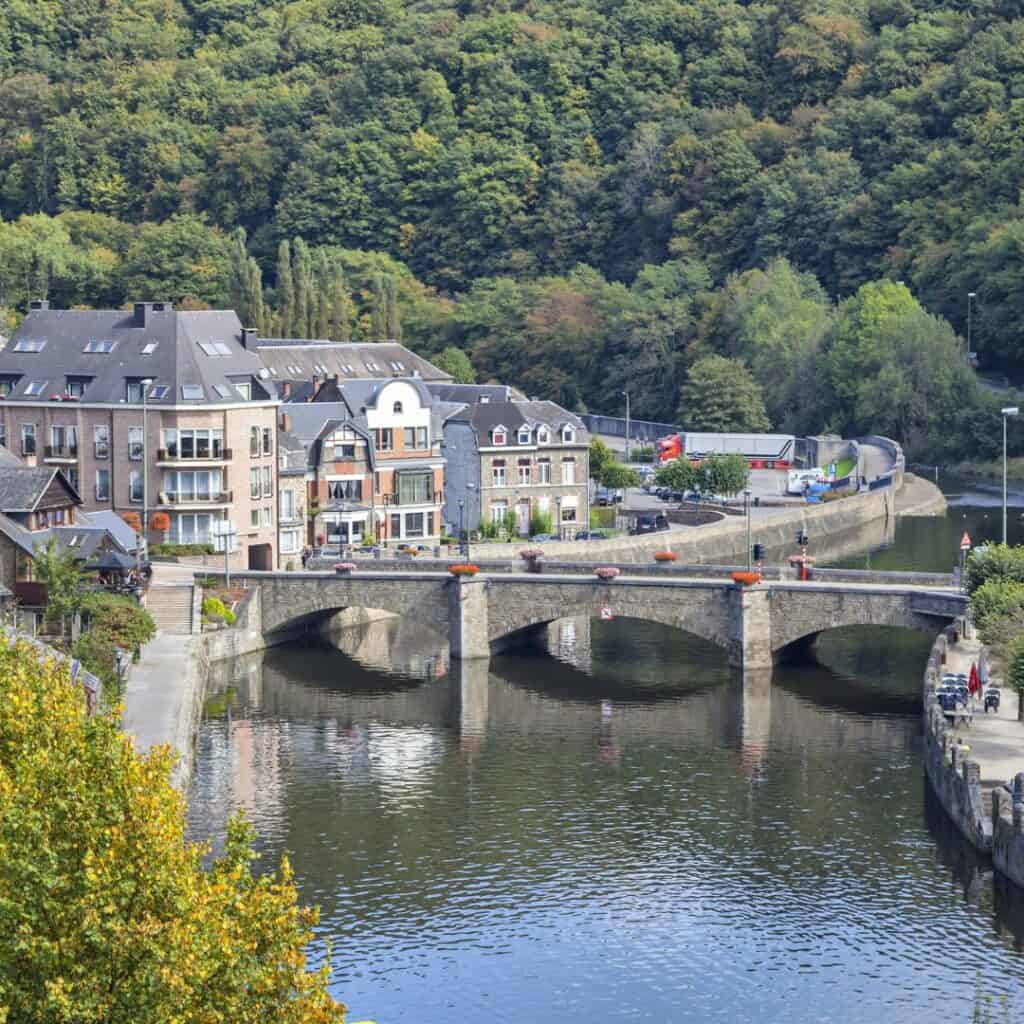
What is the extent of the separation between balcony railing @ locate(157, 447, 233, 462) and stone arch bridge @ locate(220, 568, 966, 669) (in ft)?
26.3

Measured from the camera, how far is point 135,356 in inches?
4281

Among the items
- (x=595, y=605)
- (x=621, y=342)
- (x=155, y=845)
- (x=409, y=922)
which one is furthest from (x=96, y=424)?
(x=621, y=342)

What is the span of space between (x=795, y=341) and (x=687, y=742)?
9738 cm

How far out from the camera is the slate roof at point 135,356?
106 meters

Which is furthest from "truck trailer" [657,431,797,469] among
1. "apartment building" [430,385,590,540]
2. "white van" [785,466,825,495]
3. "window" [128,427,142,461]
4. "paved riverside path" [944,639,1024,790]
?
"paved riverside path" [944,639,1024,790]

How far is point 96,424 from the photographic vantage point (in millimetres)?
107250

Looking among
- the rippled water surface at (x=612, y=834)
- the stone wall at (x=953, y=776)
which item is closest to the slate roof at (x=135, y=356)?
the rippled water surface at (x=612, y=834)

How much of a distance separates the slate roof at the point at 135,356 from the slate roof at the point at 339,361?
18947 mm

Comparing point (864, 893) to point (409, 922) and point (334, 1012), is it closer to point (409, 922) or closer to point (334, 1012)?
point (409, 922)

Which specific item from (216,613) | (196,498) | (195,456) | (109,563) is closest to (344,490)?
(195,456)

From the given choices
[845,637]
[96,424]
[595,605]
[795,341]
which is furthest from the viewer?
[795,341]

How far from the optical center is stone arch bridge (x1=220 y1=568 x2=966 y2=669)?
90.6m

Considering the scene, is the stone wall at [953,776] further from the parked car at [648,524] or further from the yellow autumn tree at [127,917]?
the parked car at [648,524]

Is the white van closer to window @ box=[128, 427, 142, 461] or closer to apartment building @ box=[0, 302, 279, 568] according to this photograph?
apartment building @ box=[0, 302, 279, 568]
